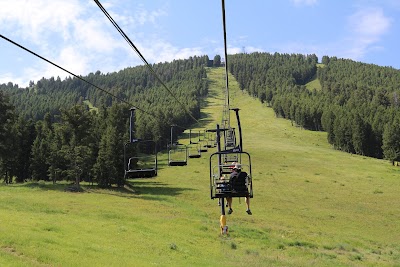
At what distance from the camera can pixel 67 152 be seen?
222 ft

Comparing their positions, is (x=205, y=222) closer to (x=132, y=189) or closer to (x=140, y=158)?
(x=132, y=189)

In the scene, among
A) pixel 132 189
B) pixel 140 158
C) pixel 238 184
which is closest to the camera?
pixel 238 184

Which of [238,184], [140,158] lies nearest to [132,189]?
[140,158]

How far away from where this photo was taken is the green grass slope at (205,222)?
24719 millimetres

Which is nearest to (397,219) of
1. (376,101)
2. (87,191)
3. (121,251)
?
(121,251)

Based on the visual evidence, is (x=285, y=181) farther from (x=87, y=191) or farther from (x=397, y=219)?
(x=87, y=191)

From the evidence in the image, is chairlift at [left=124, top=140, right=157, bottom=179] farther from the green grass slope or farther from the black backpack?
the black backpack

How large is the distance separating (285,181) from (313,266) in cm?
4850

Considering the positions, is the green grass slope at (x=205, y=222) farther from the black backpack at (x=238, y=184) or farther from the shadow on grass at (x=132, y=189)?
the black backpack at (x=238, y=184)

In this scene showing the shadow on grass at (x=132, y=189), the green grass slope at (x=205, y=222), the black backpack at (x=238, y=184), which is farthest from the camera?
the shadow on grass at (x=132, y=189)

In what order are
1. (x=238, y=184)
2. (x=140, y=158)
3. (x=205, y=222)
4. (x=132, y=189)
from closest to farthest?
(x=238, y=184), (x=205, y=222), (x=132, y=189), (x=140, y=158)

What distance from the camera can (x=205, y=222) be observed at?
42.0m

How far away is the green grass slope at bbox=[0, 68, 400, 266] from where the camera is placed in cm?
2472

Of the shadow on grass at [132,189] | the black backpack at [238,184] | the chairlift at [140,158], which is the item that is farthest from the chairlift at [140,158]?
the black backpack at [238,184]
